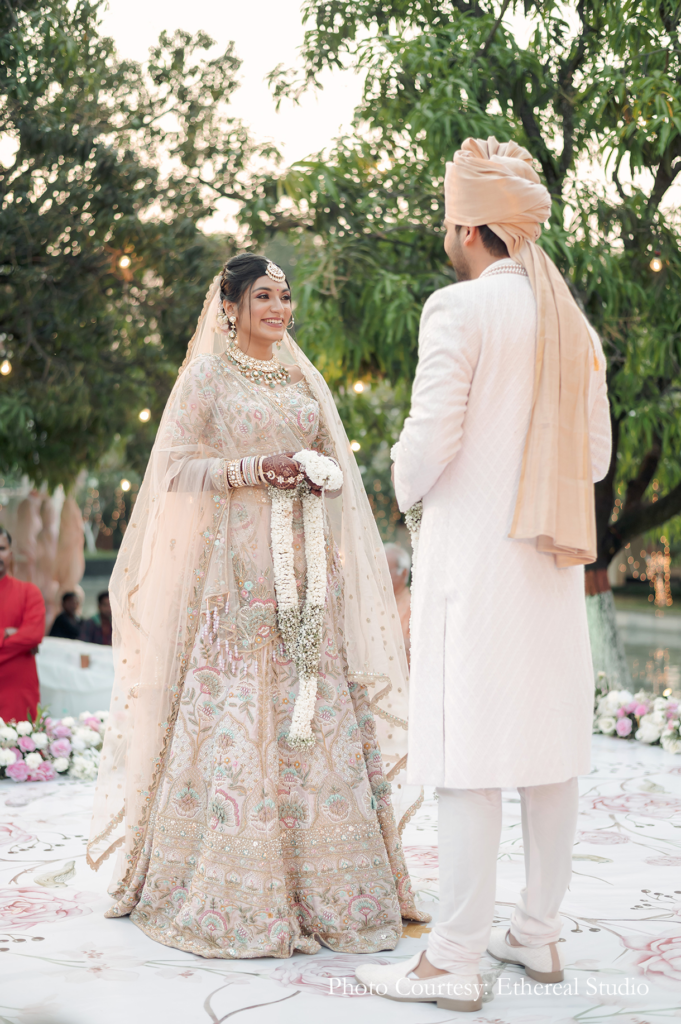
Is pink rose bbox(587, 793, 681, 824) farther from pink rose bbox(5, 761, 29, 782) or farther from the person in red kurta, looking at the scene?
the person in red kurta

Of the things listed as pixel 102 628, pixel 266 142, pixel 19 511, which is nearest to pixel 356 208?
pixel 266 142

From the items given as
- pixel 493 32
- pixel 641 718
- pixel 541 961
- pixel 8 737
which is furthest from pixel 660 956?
pixel 493 32

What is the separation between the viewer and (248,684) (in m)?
2.47

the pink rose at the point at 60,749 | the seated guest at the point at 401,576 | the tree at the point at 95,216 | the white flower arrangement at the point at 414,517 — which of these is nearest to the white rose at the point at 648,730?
the seated guest at the point at 401,576

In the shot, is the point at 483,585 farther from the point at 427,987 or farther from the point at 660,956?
the point at 660,956

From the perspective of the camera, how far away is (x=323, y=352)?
5.62m

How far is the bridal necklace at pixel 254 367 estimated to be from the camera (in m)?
2.65

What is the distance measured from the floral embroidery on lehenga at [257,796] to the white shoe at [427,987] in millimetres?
272

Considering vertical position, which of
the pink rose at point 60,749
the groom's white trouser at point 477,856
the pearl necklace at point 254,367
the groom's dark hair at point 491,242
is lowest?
the pink rose at point 60,749

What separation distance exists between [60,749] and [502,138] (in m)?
3.80

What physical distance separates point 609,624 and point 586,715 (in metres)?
4.56

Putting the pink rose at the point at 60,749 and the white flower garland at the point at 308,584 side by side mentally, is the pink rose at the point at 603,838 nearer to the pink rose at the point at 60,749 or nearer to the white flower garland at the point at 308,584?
the white flower garland at the point at 308,584

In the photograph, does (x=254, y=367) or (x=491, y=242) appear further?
(x=254, y=367)

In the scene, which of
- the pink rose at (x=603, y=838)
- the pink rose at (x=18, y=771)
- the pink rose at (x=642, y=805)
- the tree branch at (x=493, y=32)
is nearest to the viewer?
the pink rose at (x=603, y=838)
